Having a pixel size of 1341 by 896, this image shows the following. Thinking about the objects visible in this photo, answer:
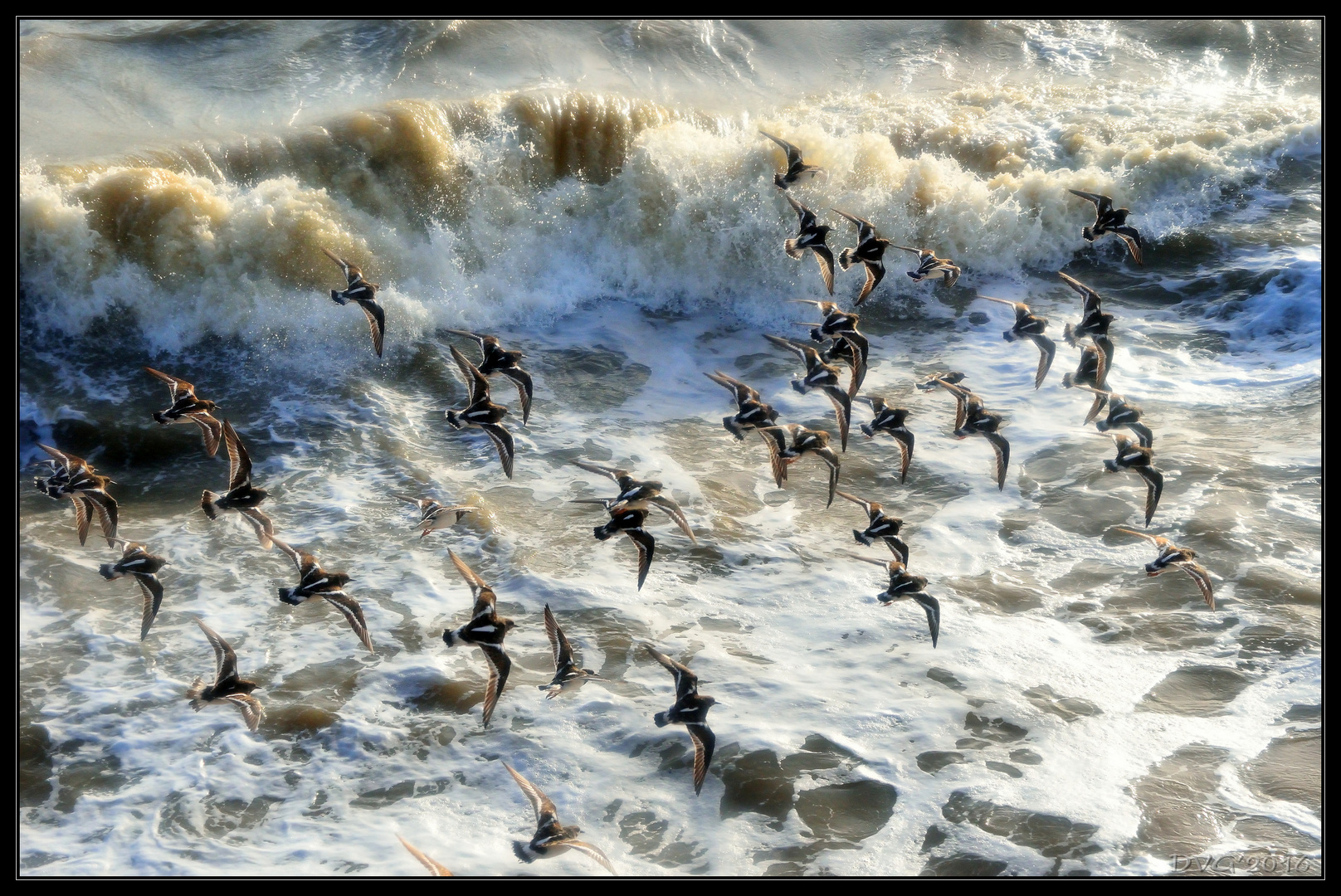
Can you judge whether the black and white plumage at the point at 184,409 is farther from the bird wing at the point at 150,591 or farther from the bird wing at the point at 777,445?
the bird wing at the point at 777,445

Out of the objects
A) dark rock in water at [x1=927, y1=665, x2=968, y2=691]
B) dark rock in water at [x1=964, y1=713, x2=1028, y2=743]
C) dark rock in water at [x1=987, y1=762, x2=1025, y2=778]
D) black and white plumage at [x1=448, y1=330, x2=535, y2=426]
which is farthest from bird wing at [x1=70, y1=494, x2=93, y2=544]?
dark rock in water at [x1=987, y1=762, x2=1025, y2=778]

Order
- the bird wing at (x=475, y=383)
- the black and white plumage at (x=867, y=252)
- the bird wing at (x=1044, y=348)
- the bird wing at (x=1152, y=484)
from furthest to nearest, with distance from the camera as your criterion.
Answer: the bird wing at (x=1044, y=348), the bird wing at (x=1152, y=484), the black and white plumage at (x=867, y=252), the bird wing at (x=475, y=383)

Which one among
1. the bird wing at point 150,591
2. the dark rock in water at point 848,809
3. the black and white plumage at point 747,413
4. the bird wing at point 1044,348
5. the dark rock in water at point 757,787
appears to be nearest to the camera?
the dark rock in water at point 848,809

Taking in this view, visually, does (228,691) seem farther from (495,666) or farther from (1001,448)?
(1001,448)

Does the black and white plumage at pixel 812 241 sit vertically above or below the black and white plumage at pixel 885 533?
above

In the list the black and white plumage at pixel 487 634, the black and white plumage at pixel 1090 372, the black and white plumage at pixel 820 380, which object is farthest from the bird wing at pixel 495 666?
the black and white plumage at pixel 1090 372

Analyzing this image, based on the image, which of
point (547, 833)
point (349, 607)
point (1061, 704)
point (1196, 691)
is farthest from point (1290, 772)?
point (349, 607)
